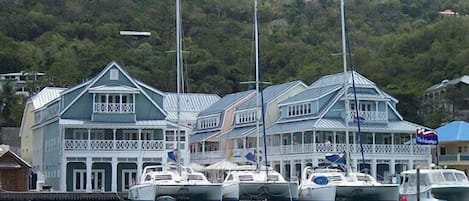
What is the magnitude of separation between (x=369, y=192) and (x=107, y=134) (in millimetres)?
22503

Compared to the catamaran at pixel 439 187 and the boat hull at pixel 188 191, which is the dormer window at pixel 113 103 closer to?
the boat hull at pixel 188 191

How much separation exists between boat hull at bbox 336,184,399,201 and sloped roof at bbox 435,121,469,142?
28.6 m

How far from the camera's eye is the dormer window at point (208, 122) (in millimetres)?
75375

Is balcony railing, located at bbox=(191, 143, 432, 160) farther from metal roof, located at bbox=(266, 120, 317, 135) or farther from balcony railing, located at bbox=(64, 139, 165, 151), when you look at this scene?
balcony railing, located at bbox=(64, 139, 165, 151)

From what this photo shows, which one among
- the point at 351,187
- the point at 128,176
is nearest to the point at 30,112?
the point at 128,176

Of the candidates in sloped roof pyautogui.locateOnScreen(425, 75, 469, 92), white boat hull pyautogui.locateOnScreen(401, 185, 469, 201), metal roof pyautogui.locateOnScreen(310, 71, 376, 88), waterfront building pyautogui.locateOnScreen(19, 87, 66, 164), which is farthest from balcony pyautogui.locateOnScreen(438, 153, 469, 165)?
waterfront building pyautogui.locateOnScreen(19, 87, 66, 164)

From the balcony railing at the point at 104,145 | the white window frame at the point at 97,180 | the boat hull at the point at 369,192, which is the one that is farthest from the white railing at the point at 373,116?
the boat hull at the point at 369,192

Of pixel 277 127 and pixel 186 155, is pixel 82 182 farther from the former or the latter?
pixel 277 127

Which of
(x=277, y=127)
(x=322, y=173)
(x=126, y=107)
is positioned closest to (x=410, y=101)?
(x=277, y=127)

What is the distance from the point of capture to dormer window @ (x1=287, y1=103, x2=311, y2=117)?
64150mm

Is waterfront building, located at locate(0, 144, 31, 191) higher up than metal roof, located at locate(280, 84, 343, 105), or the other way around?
metal roof, located at locate(280, 84, 343, 105)

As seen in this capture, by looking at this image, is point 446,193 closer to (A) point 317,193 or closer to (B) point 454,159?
(A) point 317,193

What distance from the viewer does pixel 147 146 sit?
56.2m

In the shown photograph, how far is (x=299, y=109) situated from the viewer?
214ft
